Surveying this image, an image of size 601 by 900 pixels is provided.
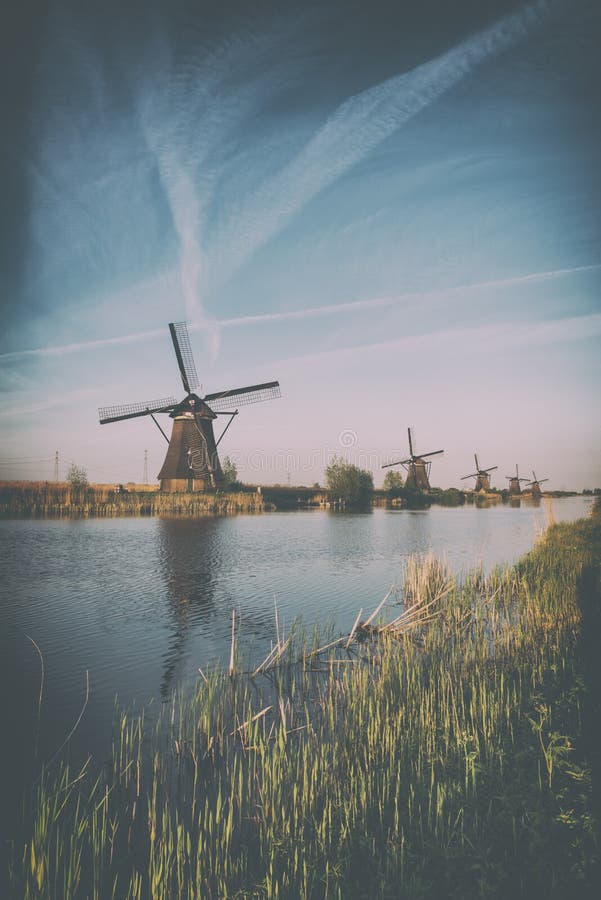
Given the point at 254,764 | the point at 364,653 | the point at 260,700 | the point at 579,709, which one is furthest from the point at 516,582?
the point at 254,764

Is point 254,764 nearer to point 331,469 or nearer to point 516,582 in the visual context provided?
point 516,582

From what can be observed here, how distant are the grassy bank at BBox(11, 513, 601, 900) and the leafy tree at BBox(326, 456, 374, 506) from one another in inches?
2319

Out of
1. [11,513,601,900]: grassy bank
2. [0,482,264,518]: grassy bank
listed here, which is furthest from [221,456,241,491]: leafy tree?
[11,513,601,900]: grassy bank

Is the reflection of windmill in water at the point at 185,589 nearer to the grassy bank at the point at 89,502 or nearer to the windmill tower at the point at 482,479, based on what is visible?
the grassy bank at the point at 89,502

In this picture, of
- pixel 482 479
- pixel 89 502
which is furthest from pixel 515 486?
pixel 89 502

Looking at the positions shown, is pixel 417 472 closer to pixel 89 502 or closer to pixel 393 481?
pixel 393 481

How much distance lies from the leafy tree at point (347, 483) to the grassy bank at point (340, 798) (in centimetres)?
5889

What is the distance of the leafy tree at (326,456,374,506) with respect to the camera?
213 feet

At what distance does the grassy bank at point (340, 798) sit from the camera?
282cm

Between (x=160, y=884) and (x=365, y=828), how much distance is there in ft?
4.56

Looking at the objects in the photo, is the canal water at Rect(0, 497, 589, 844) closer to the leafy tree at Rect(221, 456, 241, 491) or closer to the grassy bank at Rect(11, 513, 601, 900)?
the grassy bank at Rect(11, 513, 601, 900)

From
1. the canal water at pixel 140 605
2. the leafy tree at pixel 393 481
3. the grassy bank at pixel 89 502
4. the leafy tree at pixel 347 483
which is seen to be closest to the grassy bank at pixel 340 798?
the canal water at pixel 140 605

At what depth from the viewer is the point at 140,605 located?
11.1 metres

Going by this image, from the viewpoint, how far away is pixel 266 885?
276cm
